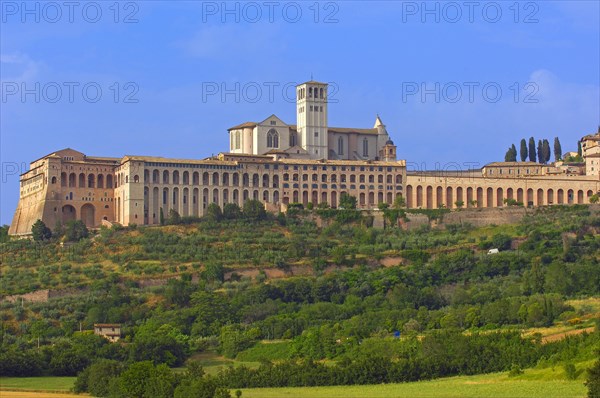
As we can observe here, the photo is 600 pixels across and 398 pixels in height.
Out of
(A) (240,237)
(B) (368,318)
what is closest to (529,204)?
(A) (240,237)

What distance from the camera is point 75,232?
89.3 metres

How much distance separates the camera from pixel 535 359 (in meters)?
58.8

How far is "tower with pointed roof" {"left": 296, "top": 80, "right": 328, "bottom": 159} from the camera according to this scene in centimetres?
10000

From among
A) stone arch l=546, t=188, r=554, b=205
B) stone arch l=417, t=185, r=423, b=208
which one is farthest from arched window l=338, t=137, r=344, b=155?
stone arch l=546, t=188, r=554, b=205

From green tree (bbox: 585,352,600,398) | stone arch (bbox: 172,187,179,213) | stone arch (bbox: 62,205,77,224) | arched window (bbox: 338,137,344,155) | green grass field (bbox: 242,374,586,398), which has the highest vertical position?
arched window (bbox: 338,137,344,155)

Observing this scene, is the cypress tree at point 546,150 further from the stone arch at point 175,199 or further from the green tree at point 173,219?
the green tree at point 173,219

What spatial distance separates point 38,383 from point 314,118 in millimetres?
45161

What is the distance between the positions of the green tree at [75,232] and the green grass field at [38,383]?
28.7m

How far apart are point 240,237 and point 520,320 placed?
24.1 metres

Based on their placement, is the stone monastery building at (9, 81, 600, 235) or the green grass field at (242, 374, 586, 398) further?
the stone monastery building at (9, 81, 600, 235)

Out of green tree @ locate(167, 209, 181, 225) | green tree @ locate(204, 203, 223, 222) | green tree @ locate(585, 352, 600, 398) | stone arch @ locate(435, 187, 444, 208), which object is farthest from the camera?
stone arch @ locate(435, 187, 444, 208)

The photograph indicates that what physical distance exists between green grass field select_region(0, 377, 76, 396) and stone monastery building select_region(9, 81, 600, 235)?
1203 inches

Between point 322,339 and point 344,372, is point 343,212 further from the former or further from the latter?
point 344,372

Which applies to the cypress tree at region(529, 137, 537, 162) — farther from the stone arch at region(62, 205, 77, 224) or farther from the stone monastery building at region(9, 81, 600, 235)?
the stone arch at region(62, 205, 77, 224)
